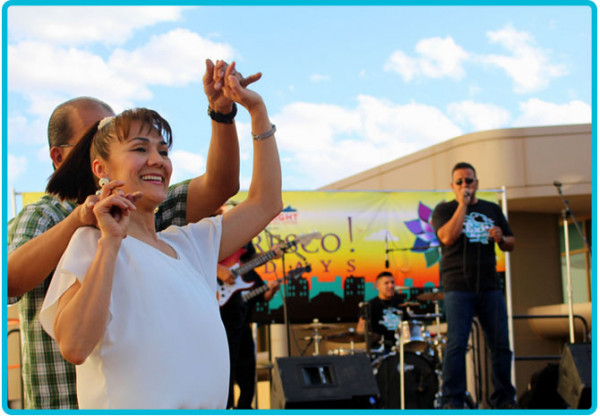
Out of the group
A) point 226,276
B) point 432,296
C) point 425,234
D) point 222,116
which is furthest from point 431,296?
point 222,116

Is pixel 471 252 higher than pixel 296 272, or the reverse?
pixel 471 252

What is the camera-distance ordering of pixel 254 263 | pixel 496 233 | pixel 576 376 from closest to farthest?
pixel 576 376, pixel 496 233, pixel 254 263

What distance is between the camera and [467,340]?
196 inches

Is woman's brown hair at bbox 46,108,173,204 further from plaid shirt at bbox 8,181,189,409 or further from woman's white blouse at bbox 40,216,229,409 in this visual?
woman's white blouse at bbox 40,216,229,409

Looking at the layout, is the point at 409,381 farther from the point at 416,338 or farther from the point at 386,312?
the point at 386,312

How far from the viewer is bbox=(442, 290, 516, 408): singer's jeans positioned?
16.3ft

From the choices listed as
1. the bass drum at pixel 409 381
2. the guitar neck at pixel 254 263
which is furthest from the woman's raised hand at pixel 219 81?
the bass drum at pixel 409 381

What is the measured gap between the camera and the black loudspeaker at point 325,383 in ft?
13.6

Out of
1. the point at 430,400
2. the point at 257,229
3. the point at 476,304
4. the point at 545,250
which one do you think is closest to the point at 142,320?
the point at 257,229

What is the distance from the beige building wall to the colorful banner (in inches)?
253

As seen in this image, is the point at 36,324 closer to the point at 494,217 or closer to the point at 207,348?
the point at 207,348

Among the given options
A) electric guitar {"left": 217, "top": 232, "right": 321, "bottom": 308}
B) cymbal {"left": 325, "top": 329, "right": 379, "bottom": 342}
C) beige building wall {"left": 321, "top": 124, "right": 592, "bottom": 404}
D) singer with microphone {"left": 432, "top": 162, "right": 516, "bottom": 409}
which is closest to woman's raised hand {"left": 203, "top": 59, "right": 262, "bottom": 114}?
singer with microphone {"left": 432, "top": 162, "right": 516, "bottom": 409}

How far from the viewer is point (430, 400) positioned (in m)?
6.32

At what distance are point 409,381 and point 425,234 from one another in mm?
1666
